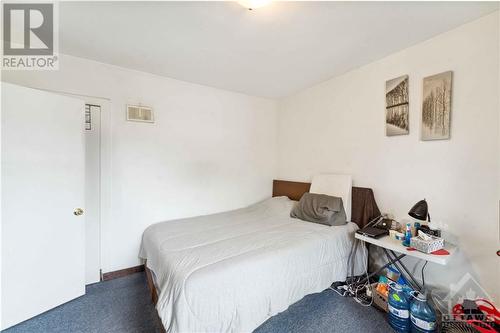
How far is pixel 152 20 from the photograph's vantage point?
1709 millimetres

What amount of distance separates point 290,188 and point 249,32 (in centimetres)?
233

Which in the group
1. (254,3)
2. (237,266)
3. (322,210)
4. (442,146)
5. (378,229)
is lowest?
(237,266)

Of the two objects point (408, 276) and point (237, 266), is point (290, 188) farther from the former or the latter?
point (237, 266)

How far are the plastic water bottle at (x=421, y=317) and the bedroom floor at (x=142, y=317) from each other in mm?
217

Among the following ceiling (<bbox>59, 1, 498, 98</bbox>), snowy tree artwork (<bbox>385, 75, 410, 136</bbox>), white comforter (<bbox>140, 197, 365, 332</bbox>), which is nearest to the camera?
white comforter (<bbox>140, 197, 365, 332</bbox>)

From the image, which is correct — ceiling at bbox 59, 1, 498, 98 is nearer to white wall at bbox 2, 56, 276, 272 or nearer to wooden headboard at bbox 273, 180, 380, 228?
white wall at bbox 2, 56, 276, 272

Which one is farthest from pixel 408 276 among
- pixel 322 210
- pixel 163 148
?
pixel 163 148

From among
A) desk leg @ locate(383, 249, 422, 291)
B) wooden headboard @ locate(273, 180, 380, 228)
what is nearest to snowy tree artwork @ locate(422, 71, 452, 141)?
wooden headboard @ locate(273, 180, 380, 228)

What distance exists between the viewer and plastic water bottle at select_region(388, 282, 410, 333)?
167 cm

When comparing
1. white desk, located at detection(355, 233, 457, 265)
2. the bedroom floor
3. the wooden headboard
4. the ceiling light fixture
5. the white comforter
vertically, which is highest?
the ceiling light fixture

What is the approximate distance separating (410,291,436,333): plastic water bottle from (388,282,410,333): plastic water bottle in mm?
36

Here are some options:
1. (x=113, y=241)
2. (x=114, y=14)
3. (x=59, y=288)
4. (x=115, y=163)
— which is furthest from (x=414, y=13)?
(x=59, y=288)

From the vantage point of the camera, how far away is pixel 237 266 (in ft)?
5.02

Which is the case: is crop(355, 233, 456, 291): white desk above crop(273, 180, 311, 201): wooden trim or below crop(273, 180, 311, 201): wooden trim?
below
